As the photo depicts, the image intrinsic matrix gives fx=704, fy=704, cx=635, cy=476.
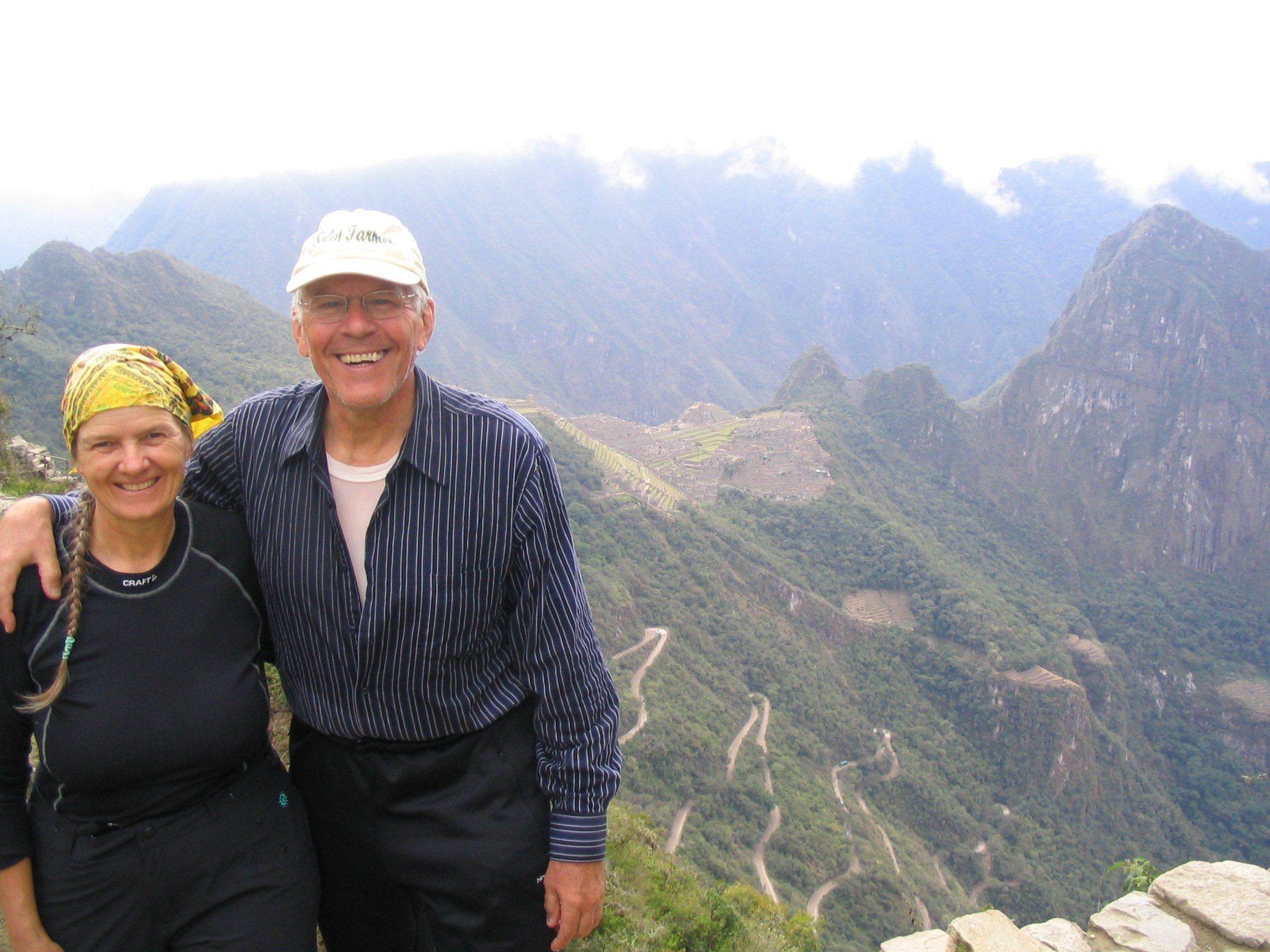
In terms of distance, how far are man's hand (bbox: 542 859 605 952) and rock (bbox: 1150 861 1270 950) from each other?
5190mm

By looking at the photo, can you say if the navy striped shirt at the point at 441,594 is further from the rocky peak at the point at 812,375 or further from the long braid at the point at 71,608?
the rocky peak at the point at 812,375

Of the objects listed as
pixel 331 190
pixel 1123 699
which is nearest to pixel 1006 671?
pixel 1123 699

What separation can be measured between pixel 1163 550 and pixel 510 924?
84.2 meters

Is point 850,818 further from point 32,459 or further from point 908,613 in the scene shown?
point 32,459

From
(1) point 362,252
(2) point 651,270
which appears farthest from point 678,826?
(2) point 651,270

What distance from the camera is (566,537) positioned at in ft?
7.80

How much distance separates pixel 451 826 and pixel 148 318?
5301 centimetres

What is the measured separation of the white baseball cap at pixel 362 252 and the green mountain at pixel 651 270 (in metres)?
114

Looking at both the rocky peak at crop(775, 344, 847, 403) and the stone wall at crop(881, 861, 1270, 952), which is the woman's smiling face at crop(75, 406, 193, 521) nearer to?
the stone wall at crop(881, 861, 1270, 952)

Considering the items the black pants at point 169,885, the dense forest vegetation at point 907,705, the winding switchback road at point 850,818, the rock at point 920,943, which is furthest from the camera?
the dense forest vegetation at point 907,705

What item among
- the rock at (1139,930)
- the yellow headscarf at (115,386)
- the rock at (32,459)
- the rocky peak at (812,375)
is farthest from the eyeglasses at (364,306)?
the rocky peak at (812,375)

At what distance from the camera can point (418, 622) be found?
7.14 feet

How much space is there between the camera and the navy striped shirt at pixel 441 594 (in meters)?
2.20

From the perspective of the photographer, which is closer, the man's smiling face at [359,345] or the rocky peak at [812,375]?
the man's smiling face at [359,345]
